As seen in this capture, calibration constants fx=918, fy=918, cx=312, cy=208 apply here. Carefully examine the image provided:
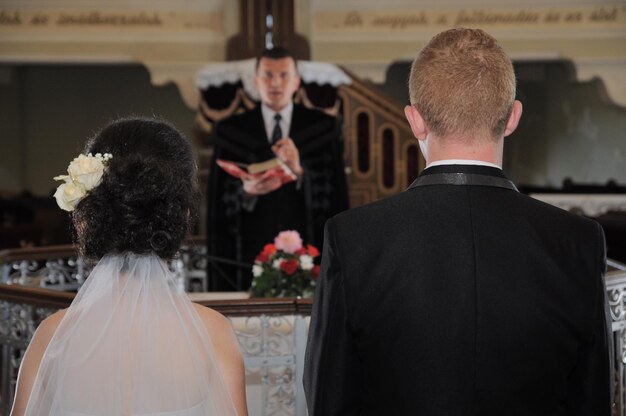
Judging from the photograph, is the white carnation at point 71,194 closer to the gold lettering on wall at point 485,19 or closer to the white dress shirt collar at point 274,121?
the white dress shirt collar at point 274,121

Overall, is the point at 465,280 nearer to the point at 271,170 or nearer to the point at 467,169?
the point at 467,169

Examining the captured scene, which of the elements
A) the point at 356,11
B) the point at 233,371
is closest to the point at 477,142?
the point at 233,371

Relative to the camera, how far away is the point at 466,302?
208 cm

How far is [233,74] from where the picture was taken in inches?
361

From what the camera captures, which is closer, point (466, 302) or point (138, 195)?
point (466, 302)

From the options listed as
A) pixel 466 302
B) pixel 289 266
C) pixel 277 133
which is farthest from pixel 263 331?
pixel 277 133

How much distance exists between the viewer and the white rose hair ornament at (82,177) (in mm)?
2400

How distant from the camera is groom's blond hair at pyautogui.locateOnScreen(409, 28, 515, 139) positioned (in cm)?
207

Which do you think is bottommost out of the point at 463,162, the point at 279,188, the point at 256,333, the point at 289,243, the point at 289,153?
the point at 256,333

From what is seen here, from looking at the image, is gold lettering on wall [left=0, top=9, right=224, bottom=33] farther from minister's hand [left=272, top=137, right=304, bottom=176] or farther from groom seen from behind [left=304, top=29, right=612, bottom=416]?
groom seen from behind [left=304, top=29, right=612, bottom=416]

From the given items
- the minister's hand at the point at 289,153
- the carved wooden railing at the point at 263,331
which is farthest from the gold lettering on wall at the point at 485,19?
the carved wooden railing at the point at 263,331

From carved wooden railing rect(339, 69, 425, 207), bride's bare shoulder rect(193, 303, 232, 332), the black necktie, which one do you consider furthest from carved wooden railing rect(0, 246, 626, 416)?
carved wooden railing rect(339, 69, 425, 207)

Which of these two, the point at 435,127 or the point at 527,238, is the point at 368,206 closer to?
the point at 435,127

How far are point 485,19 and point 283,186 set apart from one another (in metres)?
7.57
